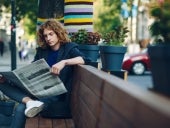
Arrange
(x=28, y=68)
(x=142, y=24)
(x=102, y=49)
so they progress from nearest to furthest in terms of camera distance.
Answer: (x=28, y=68), (x=102, y=49), (x=142, y=24)

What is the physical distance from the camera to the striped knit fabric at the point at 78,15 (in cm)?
1017

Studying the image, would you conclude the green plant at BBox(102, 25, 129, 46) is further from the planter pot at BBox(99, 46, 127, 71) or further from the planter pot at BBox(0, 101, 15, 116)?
the planter pot at BBox(0, 101, 15, 116)

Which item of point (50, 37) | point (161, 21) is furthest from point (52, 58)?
point (161, 21)

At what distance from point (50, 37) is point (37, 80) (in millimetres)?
531

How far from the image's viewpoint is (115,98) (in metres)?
3.45

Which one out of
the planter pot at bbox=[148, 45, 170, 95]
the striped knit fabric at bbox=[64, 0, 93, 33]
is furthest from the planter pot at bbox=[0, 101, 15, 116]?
the planter pot at bbox=[148, 45, 170, 95]

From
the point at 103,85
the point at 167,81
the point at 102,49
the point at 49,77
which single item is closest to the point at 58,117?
the point at 49,77

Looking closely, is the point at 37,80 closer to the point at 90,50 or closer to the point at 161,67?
the point at 90,50

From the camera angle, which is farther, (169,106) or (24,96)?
(24,96)

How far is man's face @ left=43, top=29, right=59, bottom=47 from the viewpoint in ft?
21.2

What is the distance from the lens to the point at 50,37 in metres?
6.51

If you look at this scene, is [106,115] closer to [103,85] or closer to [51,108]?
[103,85]

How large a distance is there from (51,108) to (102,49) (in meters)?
1.56

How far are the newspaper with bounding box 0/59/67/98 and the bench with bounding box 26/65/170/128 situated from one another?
21 cm
